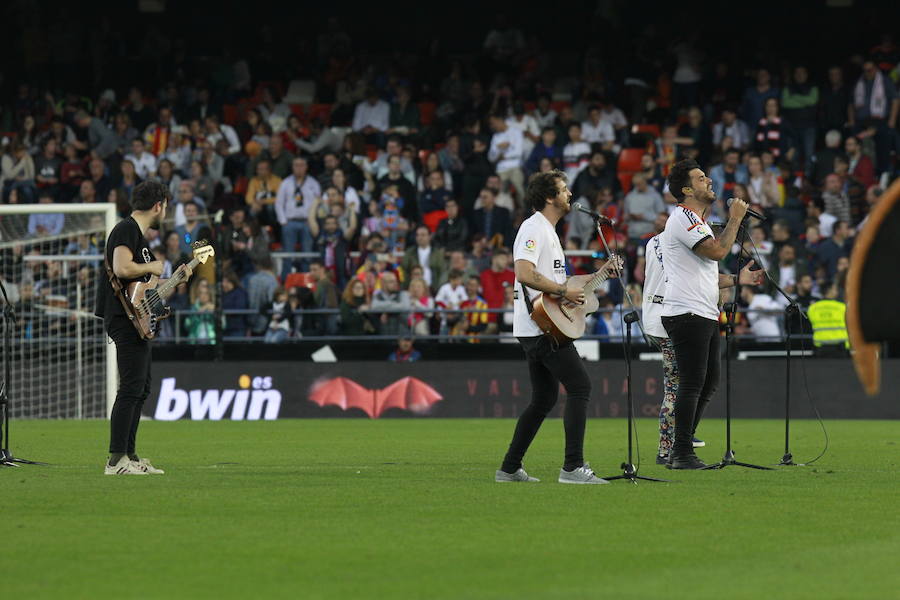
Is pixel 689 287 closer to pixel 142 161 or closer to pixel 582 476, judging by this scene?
pixel 582 476

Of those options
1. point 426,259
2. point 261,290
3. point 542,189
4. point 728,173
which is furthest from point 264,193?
point 542,189

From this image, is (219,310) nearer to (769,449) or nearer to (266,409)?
(266,409)

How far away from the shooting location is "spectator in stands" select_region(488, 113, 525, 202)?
84.0ft

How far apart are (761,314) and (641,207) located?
117 inches

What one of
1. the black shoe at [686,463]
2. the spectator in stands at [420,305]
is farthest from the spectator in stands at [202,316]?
the black shoe at [686,463]

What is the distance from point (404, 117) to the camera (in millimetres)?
28062

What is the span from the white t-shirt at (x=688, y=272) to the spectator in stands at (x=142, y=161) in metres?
17.6

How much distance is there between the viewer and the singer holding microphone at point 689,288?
36.7 feet

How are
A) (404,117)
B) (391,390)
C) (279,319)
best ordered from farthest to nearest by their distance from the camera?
(404,117)
(279,319)
(391,390)

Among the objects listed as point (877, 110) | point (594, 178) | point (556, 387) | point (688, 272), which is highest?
point (877, 110)

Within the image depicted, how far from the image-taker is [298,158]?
26312 mm

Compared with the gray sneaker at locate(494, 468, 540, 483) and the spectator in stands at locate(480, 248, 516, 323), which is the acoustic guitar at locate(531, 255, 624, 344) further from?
the spectator in stands at locate(480, 248, 516, 323)

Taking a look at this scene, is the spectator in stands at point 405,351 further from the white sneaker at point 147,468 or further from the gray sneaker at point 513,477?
the gray sneaker at point 513,477

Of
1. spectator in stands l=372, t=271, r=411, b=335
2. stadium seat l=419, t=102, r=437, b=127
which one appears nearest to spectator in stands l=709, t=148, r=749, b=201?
spectator in stands l=372, t=271, r=411, b=335
